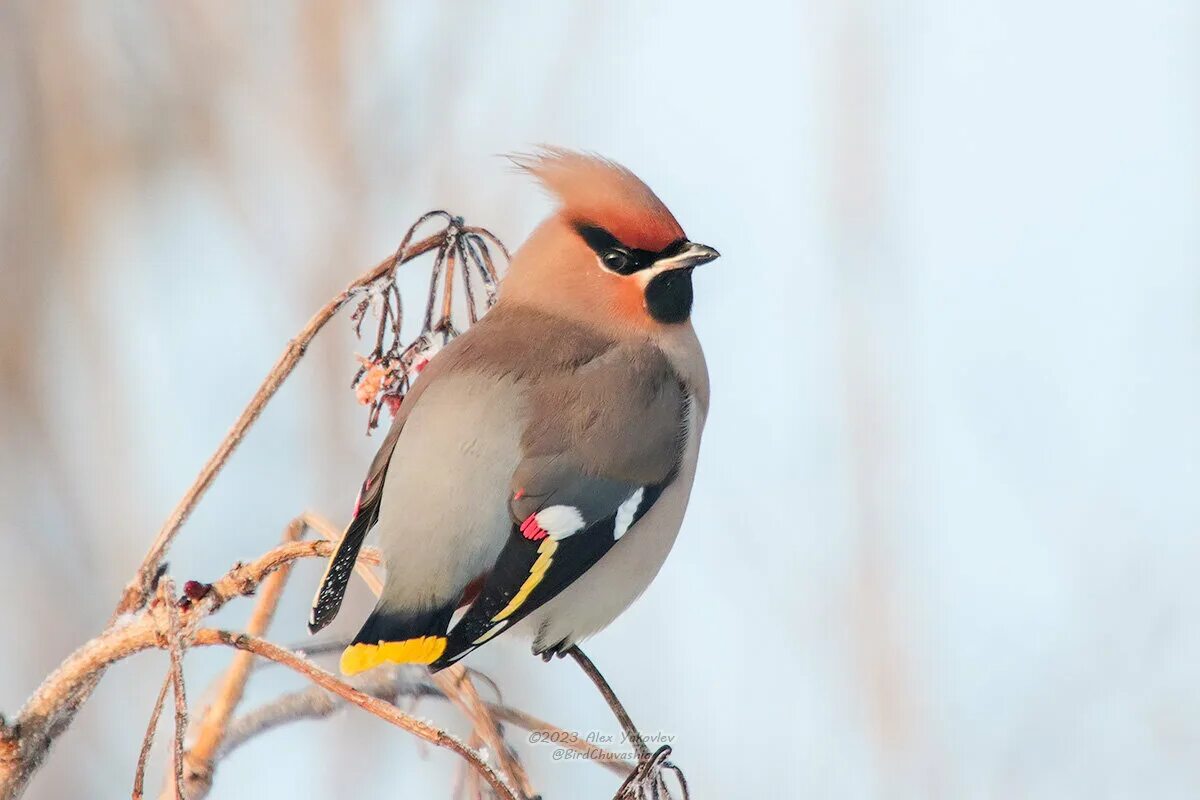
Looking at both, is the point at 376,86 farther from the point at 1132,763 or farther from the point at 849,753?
the point at 1132,763

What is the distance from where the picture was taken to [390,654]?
236cm

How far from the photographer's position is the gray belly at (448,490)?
249cm

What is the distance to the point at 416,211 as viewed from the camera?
5039 millimetres

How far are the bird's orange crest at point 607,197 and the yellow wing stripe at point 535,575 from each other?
841 mm

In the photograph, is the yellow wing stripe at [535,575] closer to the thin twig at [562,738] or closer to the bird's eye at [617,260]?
the thin twig at [562,738]

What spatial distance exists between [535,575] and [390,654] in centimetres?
31

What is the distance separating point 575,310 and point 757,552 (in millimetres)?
1560

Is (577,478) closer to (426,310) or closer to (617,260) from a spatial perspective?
(426,310)

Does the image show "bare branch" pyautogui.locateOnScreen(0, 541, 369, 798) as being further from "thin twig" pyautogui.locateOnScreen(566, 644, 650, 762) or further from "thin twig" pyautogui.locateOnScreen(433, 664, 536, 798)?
"thin twig" pyautogui.locateOnScreen(566, 644, 650, 762)

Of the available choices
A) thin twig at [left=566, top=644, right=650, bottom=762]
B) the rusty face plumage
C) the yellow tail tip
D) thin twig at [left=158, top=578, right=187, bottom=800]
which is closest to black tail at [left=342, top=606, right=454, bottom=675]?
the yellow tail tip

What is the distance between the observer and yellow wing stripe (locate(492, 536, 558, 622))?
2504 millimetres

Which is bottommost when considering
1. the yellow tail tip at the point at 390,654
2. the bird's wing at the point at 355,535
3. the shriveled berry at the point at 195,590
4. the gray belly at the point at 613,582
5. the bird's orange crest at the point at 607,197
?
the gray belly at the point at 613,582

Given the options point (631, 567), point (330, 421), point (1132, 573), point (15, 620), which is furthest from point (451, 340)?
point (15, 620)

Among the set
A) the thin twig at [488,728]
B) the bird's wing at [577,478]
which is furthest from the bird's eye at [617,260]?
the thin twig at [488,728]
